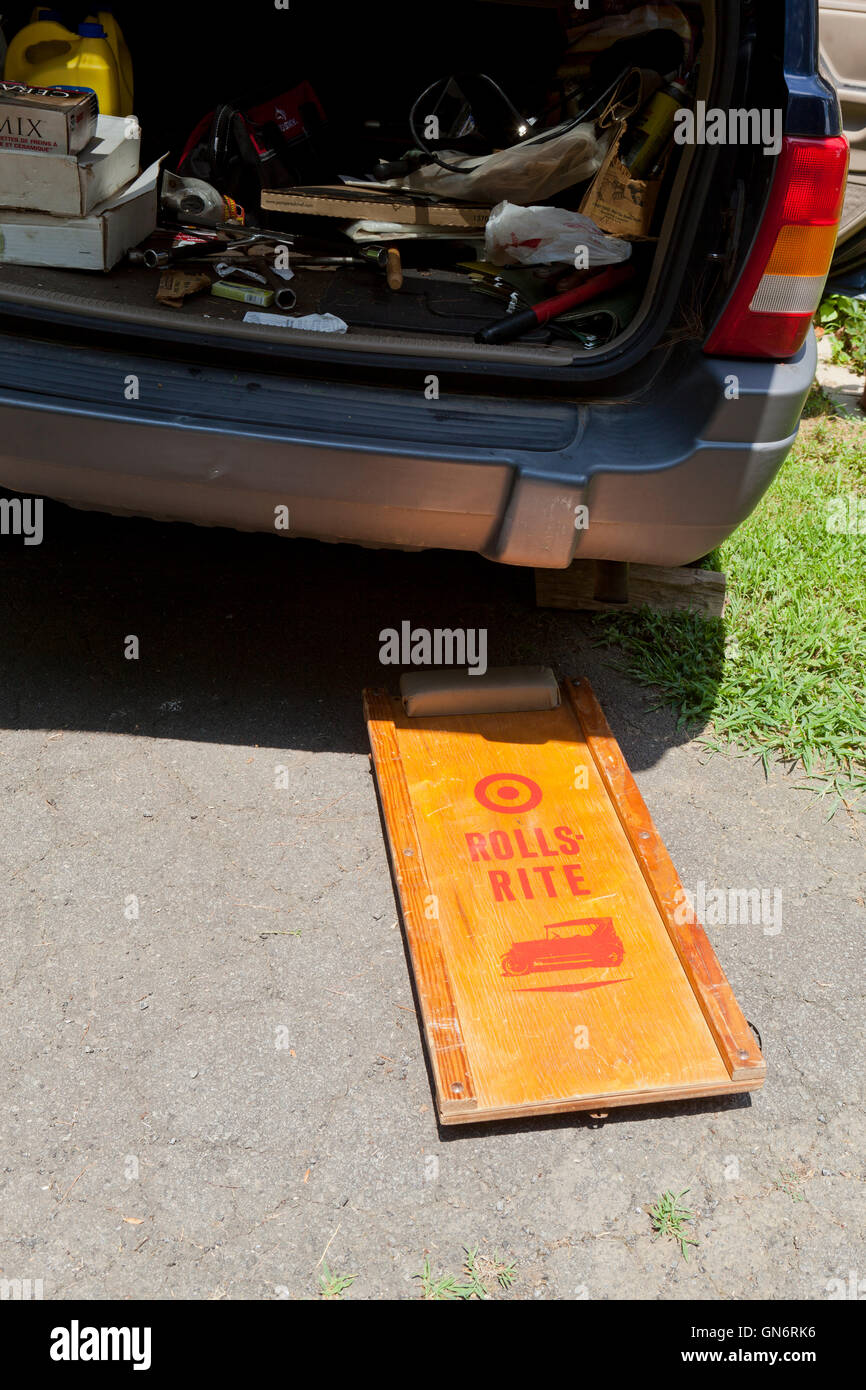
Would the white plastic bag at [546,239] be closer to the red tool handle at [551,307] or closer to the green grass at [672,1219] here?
the red tool handle at [551,307]

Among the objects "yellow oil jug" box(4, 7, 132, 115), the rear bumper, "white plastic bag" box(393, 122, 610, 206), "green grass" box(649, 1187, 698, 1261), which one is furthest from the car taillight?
"yellow oil jug" box(4, 7, 132, 115)

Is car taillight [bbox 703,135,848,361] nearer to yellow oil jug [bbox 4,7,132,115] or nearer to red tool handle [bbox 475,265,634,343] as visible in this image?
red tool handle [bbox 475,265,634,343]

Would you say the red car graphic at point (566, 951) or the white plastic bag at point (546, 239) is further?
the white plastic bag at point (546, 239)

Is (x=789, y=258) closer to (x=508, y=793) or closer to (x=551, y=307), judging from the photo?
(x=551, y=307)

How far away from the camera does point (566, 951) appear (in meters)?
2.09

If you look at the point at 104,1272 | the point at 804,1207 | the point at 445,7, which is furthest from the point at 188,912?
the point at 445,7

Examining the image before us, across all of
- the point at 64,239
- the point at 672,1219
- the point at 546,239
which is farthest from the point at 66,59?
the point at 672,1219

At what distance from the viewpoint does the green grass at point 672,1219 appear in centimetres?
175

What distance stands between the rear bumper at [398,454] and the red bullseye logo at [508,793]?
0.51 m

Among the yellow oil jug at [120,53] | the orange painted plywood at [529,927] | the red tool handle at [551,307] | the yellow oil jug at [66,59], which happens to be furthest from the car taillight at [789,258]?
the yellow oil jug at [120,53]

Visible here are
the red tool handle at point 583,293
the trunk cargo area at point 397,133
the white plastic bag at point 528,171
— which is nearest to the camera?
the trunk cargo area at point 397,133

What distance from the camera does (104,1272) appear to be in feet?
5.39

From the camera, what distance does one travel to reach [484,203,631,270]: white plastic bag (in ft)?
8.96

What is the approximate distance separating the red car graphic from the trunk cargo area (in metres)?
1.16
